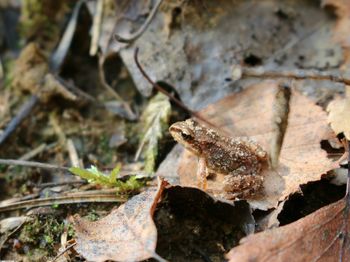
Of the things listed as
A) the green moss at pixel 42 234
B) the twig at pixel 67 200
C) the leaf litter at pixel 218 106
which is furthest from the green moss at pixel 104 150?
the green moss at pixel 42 234

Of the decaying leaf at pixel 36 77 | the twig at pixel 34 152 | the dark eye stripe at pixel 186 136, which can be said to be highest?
the decaying leaf at pixel 36 77

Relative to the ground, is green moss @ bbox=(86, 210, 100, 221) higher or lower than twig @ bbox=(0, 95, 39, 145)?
lower

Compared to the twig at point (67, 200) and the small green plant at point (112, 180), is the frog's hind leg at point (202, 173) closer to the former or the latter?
the small green plant at point (112, 180)

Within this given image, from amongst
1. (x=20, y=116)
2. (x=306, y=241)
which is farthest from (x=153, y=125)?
(x=306, y=241)

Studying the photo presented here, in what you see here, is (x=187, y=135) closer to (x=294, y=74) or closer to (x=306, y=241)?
(x=294, y=74)

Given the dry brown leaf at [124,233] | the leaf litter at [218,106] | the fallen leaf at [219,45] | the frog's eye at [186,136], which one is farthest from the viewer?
the fallen leaf at [219,45]

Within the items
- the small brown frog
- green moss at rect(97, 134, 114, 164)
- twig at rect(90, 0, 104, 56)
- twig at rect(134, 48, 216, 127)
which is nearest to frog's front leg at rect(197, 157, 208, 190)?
the small brown frog

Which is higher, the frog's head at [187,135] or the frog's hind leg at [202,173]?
the frog's head at [187,135]

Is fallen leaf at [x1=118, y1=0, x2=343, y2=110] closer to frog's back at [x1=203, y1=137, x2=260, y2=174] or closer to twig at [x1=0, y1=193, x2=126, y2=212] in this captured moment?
frog's back at [x1=203, y1=137, x2=260, y2=174]
